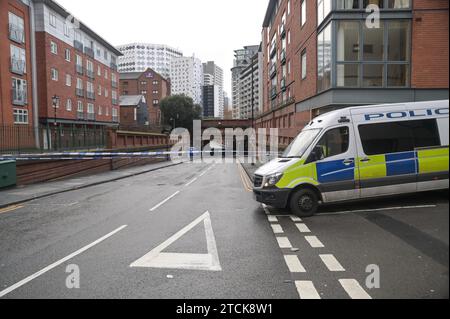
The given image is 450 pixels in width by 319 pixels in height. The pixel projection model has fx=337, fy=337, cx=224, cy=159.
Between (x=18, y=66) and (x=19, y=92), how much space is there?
8.39 feet

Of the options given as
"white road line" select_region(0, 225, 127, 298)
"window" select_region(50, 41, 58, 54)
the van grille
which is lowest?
"white road line" select_region(0, 225, 127, 298)

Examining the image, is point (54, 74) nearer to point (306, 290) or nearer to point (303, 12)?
point (303, 12)

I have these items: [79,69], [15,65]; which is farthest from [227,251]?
[79,69]

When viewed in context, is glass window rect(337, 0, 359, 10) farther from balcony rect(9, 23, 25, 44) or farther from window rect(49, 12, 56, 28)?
window rect(49, 12, 56, 28)

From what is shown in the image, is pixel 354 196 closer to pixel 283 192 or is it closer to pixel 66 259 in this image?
pixel 283 192

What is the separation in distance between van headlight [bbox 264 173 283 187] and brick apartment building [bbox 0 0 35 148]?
28.2 metres

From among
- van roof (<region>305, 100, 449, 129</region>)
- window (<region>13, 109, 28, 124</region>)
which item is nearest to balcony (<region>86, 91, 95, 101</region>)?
window (<region>13, 109, 28, 124</region>)

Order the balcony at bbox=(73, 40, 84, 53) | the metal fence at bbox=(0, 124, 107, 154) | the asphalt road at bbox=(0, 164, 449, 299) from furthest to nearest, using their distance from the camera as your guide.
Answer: the balcony at bbox=(73, 40, 84, 53) < the metal fence at bbox=(0, 124, 107, 154) < the asphalt road at bbox=(0, 164, 449, 299)

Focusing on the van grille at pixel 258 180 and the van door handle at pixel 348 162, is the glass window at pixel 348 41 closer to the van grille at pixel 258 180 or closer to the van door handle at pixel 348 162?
the van door handle at pixel 348 162

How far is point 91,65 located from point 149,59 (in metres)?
146

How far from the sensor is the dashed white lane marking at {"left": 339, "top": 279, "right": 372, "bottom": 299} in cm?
404

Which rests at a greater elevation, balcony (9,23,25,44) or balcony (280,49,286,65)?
balcony (9,23,25,44)

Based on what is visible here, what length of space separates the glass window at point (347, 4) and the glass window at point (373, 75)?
275 centimetres
